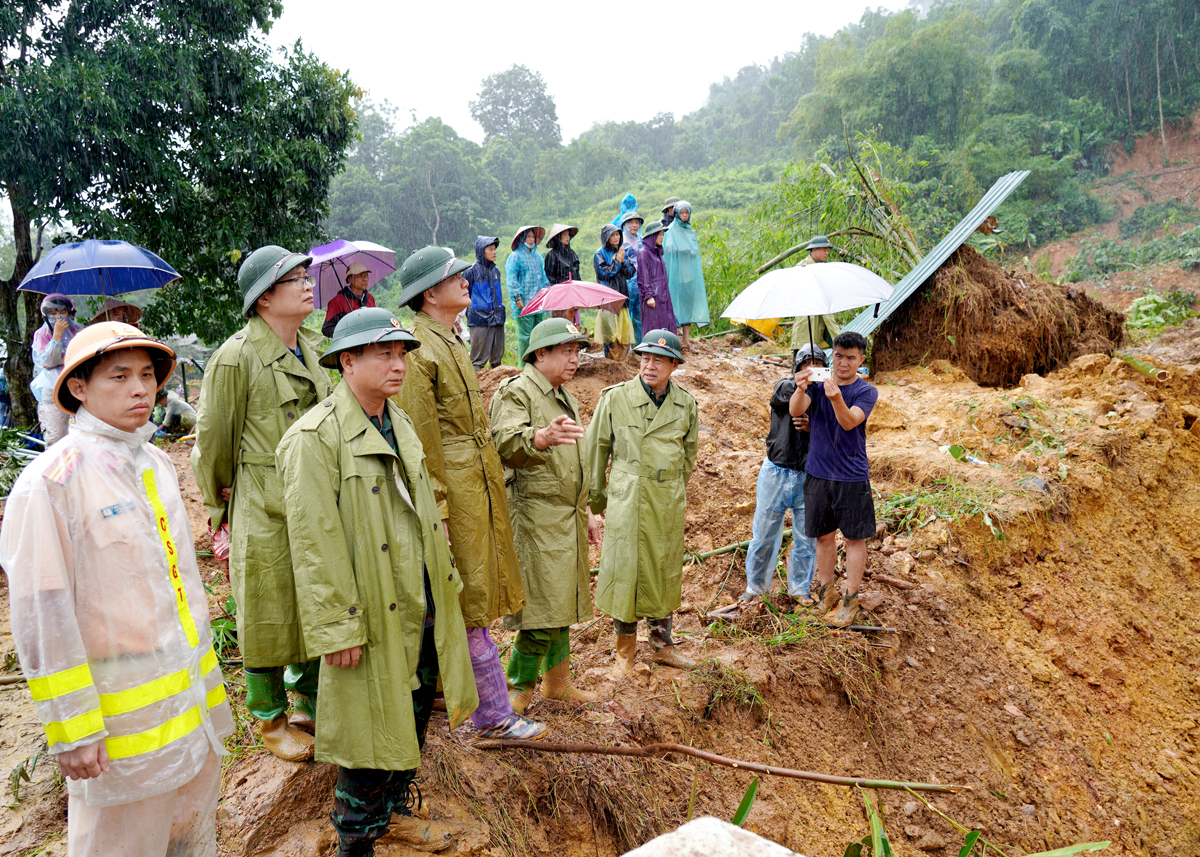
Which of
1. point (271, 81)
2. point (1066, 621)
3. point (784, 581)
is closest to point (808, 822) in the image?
point (784, 581)

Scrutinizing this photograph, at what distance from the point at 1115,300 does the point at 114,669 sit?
71.1 ft

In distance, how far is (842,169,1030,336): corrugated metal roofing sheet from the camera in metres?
9.04

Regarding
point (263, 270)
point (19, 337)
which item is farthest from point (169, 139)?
point (263, 270)

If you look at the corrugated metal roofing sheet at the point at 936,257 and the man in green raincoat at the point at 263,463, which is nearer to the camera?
the man in green raincoat at the point at 263,463

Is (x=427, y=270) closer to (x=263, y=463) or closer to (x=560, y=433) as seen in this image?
(x=560, y=433)

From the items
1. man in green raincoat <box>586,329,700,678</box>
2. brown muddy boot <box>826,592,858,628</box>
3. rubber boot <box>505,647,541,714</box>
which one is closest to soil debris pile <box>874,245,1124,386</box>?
brown muddy boot <box>826,592,858,628</box>

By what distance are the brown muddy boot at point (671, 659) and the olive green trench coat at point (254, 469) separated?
2033 millimetres

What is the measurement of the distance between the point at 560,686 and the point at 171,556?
2.02 m

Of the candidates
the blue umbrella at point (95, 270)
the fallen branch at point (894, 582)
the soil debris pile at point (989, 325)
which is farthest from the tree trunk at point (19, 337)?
the soil debris pile at point (989, 325)

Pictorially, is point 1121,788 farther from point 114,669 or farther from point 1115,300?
point 1115,300

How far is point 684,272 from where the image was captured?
8883mm

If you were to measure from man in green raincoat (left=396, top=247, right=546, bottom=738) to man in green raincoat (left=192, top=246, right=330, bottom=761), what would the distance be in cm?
42

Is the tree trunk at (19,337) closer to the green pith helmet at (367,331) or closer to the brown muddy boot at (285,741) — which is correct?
the brown muddy boot at (285,741)

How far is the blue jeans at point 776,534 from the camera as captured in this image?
4.45 m
